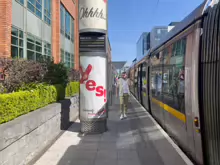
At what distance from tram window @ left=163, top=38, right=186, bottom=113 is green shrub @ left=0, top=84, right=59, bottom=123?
3368 mm

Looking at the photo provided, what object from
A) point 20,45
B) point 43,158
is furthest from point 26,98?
point 20,45

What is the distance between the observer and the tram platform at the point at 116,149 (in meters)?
5.31

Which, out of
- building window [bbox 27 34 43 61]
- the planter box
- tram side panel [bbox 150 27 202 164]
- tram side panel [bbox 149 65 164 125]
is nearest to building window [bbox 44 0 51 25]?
building window [bbox 27 34 43 61]

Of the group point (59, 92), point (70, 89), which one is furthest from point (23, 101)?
point (70, 89)

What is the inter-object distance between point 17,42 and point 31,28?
94.1 inches

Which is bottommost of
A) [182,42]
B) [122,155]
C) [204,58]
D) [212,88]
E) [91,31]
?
[122,155]

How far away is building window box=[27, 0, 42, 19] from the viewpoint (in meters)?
15.4

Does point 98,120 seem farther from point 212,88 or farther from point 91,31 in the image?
point 212,88

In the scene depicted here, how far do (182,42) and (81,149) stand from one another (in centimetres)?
347

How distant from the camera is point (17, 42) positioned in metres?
13.6

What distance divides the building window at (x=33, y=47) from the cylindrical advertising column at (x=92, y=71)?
26.0 feet

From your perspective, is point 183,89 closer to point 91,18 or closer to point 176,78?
point 176,78

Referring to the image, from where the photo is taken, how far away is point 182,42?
5352 mm

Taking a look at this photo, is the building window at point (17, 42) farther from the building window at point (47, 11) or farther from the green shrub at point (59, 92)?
the building window at point (47, 11)
